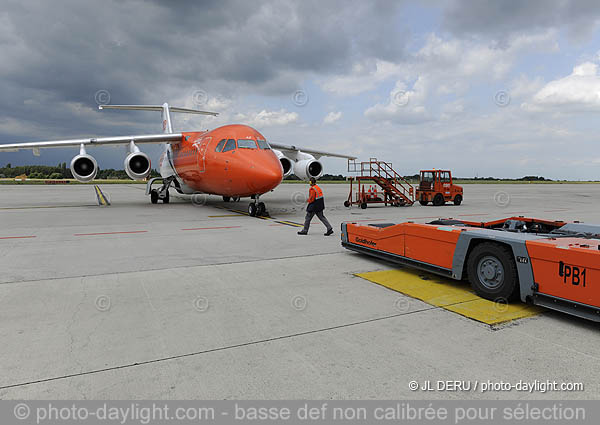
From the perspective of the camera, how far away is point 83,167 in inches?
720

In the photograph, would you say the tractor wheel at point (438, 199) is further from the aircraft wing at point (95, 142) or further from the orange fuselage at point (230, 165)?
the aircraft wing at point (95, 142)

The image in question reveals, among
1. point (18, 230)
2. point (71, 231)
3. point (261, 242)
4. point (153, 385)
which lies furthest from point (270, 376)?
point (18, 230)

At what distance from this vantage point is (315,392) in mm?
2828

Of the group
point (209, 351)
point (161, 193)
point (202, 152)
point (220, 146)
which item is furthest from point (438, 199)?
point (209, 351)

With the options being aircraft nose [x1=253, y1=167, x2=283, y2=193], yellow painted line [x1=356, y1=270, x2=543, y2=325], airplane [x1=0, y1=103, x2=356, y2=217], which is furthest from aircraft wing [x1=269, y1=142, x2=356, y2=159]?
yellow painted line [x1=356, y1=270, x2=543, y2=325]

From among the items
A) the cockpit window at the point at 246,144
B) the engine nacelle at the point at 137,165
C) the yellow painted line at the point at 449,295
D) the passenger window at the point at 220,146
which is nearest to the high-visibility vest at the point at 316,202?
the yellow painted line at the point at 449,295

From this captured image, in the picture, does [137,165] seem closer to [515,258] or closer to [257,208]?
[257,208]

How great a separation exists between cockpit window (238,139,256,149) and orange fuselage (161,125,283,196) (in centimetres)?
11

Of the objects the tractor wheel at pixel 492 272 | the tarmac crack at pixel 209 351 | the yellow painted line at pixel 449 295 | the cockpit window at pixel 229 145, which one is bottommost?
the tarmac crack at pixel 209 351

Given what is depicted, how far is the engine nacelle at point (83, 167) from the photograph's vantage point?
17984 millimetres

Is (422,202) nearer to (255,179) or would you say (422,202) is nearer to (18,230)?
(255,179)

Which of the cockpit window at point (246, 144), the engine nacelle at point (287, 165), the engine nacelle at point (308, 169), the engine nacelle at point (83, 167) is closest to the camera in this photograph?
the cockpit window at point (246, 144)

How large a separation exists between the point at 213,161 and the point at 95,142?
7.96 metres

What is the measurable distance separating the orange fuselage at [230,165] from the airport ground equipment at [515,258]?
23.6 ft
